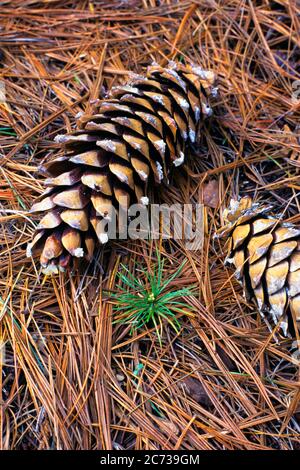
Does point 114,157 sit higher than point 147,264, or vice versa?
point 114,157

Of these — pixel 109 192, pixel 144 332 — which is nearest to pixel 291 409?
pixel 144 332

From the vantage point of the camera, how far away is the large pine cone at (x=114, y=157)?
1.43 metres

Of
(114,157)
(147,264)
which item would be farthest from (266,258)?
(114,157)

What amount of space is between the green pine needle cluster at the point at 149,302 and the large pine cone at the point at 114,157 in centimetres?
16

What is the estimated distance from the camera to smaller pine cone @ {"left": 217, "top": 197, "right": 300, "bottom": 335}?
4.55 feet

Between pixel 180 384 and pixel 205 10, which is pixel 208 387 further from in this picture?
pixel 205 10

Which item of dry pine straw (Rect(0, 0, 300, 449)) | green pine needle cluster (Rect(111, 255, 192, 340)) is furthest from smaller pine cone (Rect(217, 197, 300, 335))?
green pine needle cluster (Rect(111, 255, 192, 340))

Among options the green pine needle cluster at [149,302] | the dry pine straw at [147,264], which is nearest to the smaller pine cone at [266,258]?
the dry pine straw at [147,264]

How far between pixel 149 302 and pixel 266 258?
1.18ft

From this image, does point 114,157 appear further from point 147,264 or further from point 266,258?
point 266,258

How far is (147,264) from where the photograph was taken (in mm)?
1544

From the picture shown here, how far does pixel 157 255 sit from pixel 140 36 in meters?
0.93

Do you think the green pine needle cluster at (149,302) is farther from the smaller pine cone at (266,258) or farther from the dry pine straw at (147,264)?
the smaller pine cone at (266,258)

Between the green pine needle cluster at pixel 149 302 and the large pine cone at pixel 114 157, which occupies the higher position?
the large pine cone at pixel 114 157
